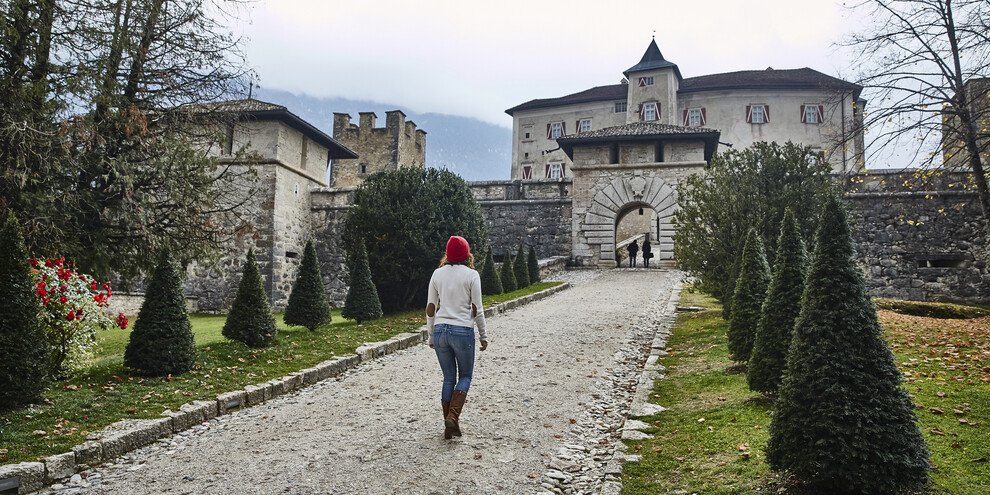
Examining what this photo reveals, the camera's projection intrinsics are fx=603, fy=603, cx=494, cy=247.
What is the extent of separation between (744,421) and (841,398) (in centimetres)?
191

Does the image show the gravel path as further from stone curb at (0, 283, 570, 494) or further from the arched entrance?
the arched entrance

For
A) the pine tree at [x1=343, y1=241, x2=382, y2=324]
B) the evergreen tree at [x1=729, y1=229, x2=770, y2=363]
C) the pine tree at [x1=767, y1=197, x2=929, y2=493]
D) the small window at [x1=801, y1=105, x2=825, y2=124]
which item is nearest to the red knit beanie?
the pine tree at [x1=767, y1=197, x2=929, y2=493]

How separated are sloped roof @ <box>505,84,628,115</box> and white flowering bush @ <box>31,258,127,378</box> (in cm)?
4056

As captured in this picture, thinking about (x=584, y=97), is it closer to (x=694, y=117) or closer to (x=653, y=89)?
(x=653, y=89)

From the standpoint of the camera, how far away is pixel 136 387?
6.45 meters

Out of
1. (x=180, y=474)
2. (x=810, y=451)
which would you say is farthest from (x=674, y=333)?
(x=180, y=474)

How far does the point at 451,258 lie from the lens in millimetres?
5324

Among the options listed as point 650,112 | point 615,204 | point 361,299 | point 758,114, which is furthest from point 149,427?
point 758,114

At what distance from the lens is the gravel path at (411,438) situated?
4.16m

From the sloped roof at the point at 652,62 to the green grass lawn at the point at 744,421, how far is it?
34.3 meters

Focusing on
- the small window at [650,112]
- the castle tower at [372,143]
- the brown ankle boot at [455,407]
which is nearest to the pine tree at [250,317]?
the brown ankle boot at [455,407]

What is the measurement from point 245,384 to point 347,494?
141 inches

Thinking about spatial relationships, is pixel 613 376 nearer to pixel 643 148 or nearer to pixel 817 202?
pixel 817 202

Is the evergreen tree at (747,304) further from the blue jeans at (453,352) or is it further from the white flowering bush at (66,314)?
the white flowering bush at (66,314)
